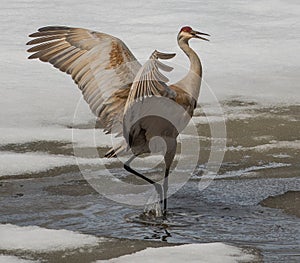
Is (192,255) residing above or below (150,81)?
below

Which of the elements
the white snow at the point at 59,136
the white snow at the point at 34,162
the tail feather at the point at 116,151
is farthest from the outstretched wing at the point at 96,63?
the white snow at the point at 59,136

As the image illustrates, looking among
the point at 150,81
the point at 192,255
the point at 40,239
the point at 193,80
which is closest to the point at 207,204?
the point at 193,80

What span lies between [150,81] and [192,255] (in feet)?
3.97

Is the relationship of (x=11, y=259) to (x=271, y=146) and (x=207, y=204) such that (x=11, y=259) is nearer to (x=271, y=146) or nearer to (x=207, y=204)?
(x=207, y=204)

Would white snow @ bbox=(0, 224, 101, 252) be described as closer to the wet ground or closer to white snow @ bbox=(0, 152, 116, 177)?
the wet ground

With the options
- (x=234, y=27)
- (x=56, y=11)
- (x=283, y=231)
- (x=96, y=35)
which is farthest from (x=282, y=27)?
(x=283, y=231)

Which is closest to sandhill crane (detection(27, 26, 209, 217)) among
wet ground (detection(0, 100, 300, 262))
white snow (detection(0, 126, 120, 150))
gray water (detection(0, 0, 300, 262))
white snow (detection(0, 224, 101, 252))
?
wet ground (detection(0, 100, 300, 262))

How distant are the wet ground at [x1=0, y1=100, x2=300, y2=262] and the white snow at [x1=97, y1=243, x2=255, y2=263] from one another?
0.13 m

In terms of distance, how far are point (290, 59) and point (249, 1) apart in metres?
3.54

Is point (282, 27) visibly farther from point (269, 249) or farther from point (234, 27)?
point (269, 249)

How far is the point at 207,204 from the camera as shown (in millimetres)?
6402

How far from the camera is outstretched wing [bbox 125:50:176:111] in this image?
564cm

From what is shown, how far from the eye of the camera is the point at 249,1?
14.3m

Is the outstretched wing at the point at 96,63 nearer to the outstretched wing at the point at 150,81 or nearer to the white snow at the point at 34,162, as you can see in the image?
the outstretched wing at the point at 150,81
